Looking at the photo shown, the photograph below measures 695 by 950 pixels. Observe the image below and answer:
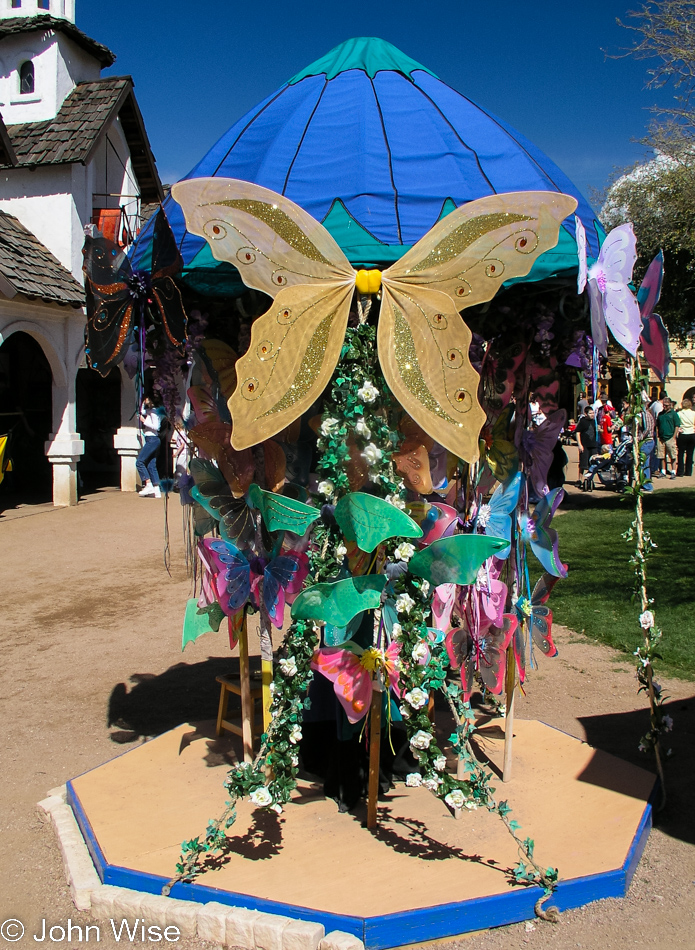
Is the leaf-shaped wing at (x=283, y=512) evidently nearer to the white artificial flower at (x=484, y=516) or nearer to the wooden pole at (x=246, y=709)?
the wooden pole at (x=246, y=709)

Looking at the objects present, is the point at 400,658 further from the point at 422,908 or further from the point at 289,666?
the point at 422,908

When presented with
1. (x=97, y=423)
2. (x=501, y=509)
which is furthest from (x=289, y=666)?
(x=97, y=423)

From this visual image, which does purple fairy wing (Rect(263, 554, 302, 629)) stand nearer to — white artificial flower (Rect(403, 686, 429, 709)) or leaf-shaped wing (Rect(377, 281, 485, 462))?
white artificial flower (Rect(403, 686, 429, 709))

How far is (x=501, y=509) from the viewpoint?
151 inches

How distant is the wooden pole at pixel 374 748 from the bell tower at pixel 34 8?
629 inches

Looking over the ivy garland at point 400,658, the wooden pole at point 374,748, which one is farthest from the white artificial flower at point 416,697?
the wooden pole at point 374,748

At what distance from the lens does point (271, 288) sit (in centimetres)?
311

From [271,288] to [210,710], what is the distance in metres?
3.09

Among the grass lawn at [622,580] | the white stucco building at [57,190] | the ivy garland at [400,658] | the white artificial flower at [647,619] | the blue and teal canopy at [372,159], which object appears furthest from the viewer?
the white stucco building at [57,190]

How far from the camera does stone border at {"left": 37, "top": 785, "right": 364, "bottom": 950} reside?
9.11ft

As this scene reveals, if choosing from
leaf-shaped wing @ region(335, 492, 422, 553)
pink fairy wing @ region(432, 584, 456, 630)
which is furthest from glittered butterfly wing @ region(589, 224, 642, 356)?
pink fairy wing @ region(432, 584, 456, 630)

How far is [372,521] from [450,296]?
92cm

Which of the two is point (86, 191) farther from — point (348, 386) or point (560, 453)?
point (348, 386)

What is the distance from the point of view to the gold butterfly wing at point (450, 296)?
3004 millimetres
